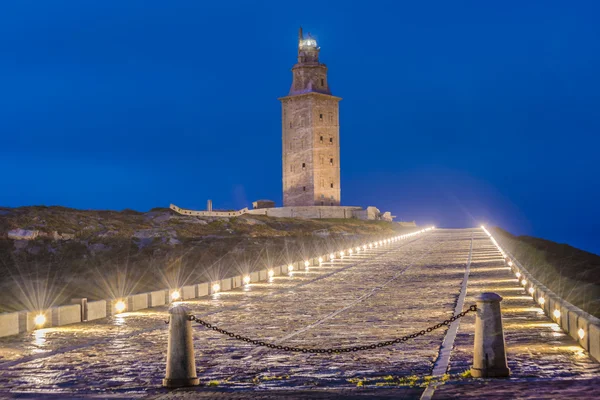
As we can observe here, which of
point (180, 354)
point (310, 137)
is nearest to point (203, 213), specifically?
point (310, 137)

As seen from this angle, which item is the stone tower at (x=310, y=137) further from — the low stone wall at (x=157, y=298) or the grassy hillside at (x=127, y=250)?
the low stone wall at (x=157, y=298)

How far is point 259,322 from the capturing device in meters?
16.5

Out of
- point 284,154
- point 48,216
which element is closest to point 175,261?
point 48,216

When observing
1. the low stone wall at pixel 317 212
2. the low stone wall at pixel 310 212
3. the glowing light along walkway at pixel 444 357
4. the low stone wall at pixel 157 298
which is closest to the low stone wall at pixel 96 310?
the low stone wall at pixel 157 298

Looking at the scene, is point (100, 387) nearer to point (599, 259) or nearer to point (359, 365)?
point (359, 365)

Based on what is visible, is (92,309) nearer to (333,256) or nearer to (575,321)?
(575,321)

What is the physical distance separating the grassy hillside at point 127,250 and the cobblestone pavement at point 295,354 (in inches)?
585

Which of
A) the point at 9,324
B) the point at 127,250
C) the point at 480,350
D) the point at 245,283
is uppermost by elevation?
the point at 127,250

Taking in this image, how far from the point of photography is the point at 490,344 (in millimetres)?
9469

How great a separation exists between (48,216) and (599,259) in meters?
40.6

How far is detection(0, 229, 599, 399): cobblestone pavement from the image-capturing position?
930 centimetres

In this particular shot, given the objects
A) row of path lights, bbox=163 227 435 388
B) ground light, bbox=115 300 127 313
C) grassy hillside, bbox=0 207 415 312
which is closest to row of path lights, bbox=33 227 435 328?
ground light, bbox=115 300 127 313

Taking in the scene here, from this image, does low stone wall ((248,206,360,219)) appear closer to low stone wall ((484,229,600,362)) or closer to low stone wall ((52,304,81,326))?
low stone wall ((484,229,600,362))

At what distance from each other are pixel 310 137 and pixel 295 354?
9213 centimetres
